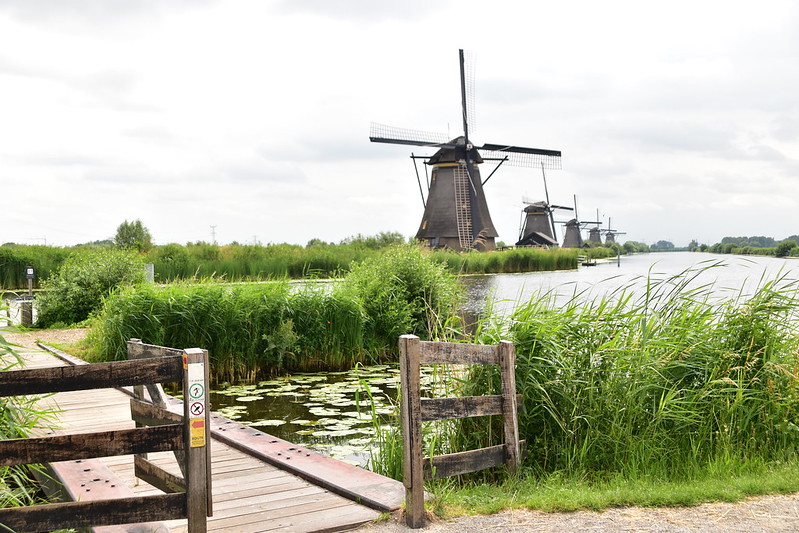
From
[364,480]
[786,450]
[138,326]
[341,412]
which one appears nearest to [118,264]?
[138,326]

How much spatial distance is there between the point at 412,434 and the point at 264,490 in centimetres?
118

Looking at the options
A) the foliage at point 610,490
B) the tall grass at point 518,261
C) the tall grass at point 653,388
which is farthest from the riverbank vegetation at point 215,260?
the foliage at point 610,490

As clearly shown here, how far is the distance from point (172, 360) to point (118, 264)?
12.3m

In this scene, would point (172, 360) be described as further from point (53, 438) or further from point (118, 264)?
point (118, 264)

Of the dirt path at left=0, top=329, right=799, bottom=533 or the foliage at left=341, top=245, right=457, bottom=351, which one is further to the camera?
the foliage at left=341, top=245, right=457, bottom=351

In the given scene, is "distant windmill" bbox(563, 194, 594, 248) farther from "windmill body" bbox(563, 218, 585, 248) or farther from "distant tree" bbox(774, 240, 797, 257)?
"distant tree" bbox(774, 240, 797, 257)

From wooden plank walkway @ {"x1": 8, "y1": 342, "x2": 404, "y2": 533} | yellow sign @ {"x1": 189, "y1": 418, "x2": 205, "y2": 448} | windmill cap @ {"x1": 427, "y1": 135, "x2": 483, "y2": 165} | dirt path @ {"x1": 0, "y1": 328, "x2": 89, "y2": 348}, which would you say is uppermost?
windmill cap @ {"x1": 427, "y1": 135, "x2": 483, "y2": 165}

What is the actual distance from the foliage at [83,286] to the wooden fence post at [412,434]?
11.8m

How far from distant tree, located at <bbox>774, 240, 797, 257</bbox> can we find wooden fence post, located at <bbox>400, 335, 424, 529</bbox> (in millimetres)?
67664

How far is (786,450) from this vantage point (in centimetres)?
565

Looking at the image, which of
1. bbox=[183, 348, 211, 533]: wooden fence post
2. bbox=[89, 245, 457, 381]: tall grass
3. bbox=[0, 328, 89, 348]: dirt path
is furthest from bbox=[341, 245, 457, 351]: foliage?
bbox=[183, 348, 211, 533]: wooden fence post

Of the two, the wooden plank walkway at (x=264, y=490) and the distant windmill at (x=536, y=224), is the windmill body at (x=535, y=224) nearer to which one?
the distant windmill at (x=536, y=224)

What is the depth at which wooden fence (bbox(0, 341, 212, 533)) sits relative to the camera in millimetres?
3068

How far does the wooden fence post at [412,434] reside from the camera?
3.85 m
